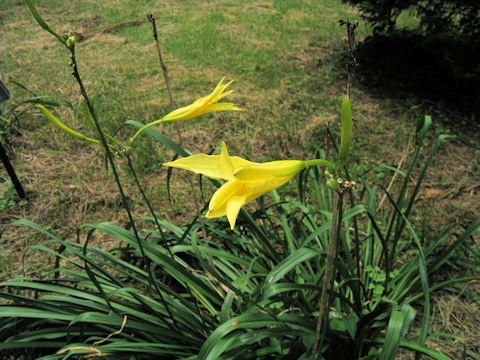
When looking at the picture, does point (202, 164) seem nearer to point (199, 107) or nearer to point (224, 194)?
point (224, 194)

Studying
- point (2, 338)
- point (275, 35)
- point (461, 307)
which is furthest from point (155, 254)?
point (275, 35)

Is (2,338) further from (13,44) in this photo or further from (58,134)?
(13,44)

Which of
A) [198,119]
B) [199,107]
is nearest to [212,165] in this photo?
[199,107]

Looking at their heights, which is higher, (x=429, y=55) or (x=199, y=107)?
(x=199, y=107)

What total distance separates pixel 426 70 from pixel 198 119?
2402 millimetres

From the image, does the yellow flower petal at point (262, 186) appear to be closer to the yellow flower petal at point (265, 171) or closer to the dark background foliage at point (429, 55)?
the yellow flower petal at point (265, 171)

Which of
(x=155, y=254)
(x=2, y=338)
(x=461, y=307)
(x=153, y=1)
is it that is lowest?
(x=461, y=307)

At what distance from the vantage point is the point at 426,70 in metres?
3.38

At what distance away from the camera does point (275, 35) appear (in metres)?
4.95

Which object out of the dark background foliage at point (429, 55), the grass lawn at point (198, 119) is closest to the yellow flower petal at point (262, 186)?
the grass lawn at point (198, 119)

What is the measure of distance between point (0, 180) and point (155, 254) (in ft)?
6.71

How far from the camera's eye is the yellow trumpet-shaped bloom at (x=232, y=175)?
0.61m

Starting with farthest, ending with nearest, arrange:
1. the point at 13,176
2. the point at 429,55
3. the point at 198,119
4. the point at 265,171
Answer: the point at 429,55, the point at 198,119, the point at 13,176, the point at 265,171

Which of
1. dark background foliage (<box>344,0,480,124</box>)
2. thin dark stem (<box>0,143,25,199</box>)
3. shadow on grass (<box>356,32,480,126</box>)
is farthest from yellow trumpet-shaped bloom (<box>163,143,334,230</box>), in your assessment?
dark background foliage (<box>344,0,480,124</box>)
